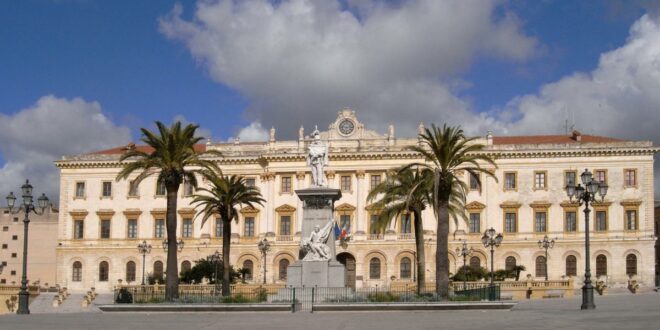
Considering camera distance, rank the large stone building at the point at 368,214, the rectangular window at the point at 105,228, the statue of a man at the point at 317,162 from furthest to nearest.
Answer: the rectangular window at the point at 105,228 → the large stone building at the point at 368,214 → the statue of a man at the point at 317,162

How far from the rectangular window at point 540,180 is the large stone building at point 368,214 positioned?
96 mm

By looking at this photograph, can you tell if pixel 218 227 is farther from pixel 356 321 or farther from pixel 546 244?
pixel 356 321

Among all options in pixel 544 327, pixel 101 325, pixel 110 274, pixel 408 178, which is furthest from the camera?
pixel 110 274

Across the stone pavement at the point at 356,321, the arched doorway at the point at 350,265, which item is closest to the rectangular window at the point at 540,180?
the arched doorway at the point at 350,265

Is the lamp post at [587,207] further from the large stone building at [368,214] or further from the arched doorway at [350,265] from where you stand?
the arched doorway at [350,265]

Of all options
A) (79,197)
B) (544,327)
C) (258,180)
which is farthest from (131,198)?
(544,327)

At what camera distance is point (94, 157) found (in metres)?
80.9

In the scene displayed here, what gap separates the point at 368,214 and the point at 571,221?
1643 cm

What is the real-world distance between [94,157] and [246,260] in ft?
53.6

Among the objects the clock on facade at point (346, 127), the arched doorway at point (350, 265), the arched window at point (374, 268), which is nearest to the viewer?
the arched window at point (374, 268)

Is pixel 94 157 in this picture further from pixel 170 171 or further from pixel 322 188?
pixel 322 188

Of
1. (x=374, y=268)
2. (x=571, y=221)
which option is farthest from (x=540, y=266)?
(x=374, y=268)

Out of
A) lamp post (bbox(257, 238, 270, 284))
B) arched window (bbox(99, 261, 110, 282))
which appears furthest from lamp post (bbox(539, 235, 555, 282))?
arched window (bbox(99, 261, 110, 282))

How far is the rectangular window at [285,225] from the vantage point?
77938 millimetres
